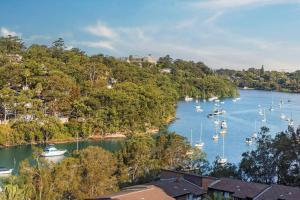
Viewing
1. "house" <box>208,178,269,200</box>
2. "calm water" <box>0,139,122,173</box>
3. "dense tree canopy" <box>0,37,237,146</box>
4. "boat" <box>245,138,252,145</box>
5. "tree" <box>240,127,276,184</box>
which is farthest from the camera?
"boat" <box>245,138,252,145</box>

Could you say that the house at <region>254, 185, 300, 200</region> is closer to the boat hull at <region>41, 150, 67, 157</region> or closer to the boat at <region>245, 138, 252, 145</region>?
the boat hull at <region>41, 150, 67, 157</region>

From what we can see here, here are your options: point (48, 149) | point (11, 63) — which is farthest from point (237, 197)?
point (11, 63)

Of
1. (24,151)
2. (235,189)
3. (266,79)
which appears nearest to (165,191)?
(235,189)

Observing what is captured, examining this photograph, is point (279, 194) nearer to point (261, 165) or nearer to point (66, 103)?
point (261, 165)

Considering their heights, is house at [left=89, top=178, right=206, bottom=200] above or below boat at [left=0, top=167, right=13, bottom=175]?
above

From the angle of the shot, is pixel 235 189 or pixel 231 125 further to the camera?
pixel 231 125

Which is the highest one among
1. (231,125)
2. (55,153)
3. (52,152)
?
(231,125)

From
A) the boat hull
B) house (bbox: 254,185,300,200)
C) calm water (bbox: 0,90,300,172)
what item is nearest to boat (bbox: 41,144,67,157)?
the boat hull

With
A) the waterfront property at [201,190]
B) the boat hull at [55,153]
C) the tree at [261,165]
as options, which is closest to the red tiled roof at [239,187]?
the waterfront property at [201,190]

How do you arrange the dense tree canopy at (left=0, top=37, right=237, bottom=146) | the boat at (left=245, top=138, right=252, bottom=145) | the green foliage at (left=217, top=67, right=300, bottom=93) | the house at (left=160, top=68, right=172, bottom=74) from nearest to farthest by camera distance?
the dense tree canopy at (left=0, top=37, right=237, bottom=146) < the boat at (left=245, top=138, right=252, bottom=145) < the house at (left=160, top=68, right=172, bottom=74) < the green foliage at (left=217, top=67, right=300, bottom=93)
